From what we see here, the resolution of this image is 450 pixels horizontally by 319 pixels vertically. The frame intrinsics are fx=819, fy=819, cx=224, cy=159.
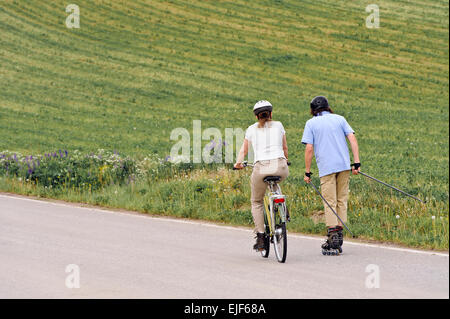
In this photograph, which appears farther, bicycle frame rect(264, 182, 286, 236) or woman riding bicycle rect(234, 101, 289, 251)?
woman riding bicycle rect(234, 101, 289, 251)

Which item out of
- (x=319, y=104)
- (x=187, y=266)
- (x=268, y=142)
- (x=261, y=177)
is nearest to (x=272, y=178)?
(x=261, y=177)

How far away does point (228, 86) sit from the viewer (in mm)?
43781

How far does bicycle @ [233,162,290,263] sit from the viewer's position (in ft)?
33.0

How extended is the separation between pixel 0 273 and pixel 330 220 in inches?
166

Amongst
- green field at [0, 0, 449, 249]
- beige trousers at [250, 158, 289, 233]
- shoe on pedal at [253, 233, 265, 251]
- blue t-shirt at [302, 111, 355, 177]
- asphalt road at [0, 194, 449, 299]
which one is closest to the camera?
asphalt road at [0, 194, 449, 299]

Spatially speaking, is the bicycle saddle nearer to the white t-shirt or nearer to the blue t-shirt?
the white t-shirt

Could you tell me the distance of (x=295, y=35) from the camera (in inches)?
2087

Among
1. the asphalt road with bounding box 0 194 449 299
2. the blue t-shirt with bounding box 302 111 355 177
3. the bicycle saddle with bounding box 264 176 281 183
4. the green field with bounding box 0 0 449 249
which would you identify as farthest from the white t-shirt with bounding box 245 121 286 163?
the green field with bounding box 0 0 449 249

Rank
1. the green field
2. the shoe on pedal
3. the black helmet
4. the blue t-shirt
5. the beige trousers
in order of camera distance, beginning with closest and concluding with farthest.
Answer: the beige trousers < the shoe on pedal < the blue t-shirt < the black helmet < the green field

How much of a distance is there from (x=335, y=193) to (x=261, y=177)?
112 centimetres

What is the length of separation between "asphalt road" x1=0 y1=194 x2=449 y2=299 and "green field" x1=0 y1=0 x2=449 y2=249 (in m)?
1.51

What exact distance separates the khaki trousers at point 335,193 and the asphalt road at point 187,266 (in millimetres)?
491

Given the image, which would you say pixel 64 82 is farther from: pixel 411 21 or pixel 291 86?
pixel 411 21
